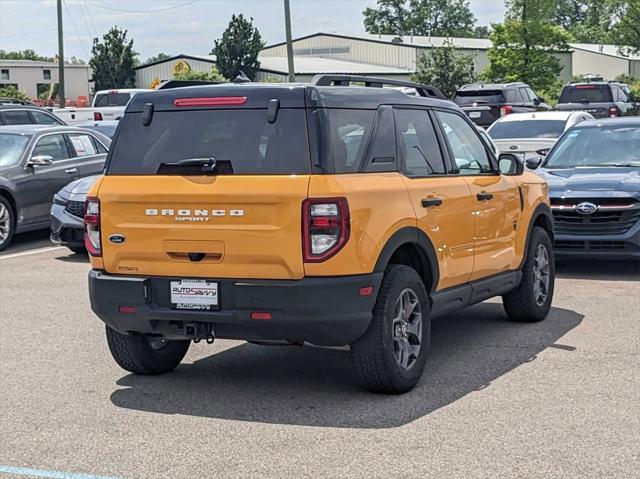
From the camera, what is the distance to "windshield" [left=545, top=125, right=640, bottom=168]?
1246cm

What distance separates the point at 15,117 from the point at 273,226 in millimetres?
17312

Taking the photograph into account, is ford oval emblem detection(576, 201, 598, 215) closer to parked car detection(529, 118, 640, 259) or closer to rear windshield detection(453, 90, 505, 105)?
parked car detection(529, 118, 640, 259)

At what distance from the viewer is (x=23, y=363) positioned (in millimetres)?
7840

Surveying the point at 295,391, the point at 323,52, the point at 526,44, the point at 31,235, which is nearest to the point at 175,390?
the point at 295,391

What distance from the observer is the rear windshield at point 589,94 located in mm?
32781

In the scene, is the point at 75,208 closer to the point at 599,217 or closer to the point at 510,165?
the point at 599,217

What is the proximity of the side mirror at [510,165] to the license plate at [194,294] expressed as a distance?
3.11 meters

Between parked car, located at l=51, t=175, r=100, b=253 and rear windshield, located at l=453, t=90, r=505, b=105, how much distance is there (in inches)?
695

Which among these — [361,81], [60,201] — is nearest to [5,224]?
[60,201]

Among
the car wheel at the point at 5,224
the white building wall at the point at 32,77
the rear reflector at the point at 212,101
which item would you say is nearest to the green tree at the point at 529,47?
the car wheel at the point at 5,224

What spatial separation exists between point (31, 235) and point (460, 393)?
36.8 ft

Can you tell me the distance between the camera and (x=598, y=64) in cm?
9506

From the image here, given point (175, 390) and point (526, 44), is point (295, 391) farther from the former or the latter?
point (526, 44)

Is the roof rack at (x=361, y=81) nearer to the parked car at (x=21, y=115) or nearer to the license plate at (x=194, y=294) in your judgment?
the license plate at (x=194, y=294)
